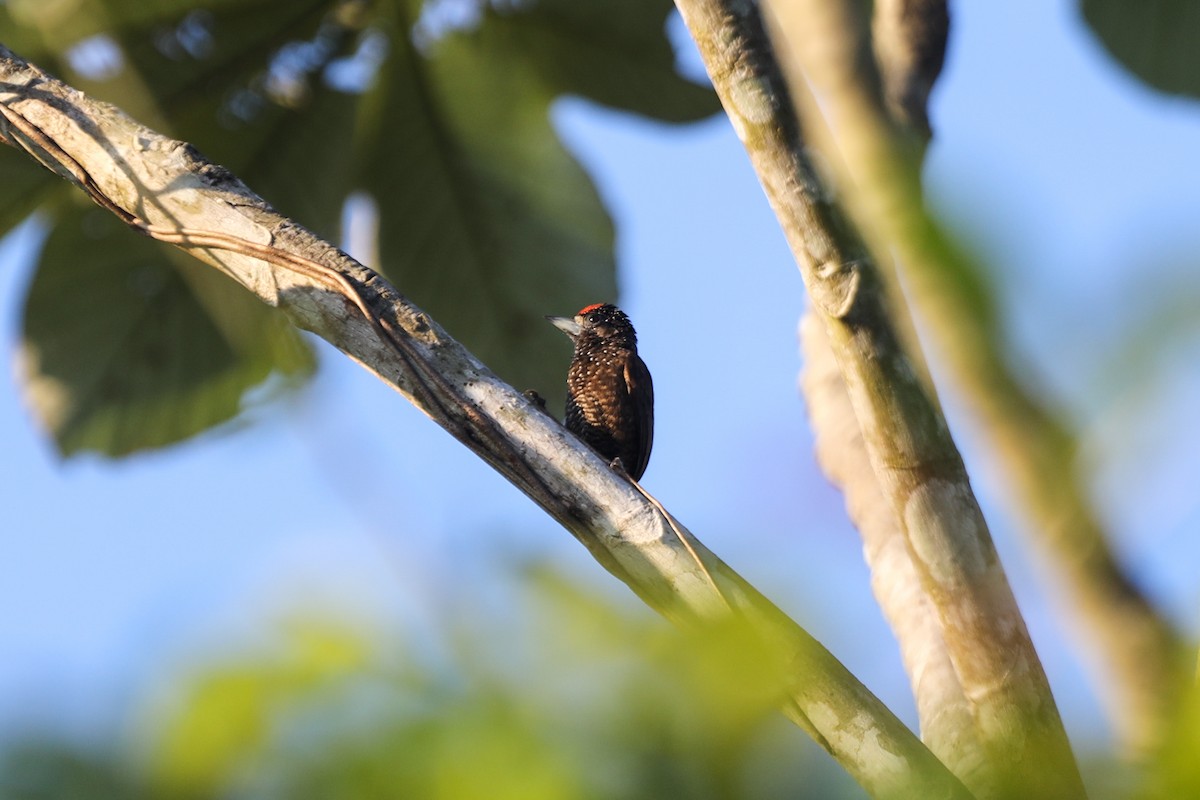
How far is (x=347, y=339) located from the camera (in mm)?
2523

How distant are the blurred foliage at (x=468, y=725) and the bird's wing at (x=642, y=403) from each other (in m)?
3.70

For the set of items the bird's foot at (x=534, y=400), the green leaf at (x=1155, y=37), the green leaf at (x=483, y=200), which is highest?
the green leaf at (x=483, y=200)

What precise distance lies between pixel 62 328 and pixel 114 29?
1092mm

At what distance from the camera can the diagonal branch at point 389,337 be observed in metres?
2.19

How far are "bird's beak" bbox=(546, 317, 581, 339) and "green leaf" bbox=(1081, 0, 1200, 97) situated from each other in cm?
204

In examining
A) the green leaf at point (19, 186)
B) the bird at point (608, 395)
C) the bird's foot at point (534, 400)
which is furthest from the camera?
the bird at point (608, 395)

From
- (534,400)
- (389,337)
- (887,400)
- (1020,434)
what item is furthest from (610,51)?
(1020,434)

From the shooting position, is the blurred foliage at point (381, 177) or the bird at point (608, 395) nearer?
the blurred foliage at point (381, 177)

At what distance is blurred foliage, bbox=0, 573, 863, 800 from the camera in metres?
0.80

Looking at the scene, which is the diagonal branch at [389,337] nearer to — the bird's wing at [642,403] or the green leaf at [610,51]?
the green leaf at [610,51]

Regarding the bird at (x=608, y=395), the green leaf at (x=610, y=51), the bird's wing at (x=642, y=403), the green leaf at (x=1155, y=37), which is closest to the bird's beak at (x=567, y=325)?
the bird at (x=608, y=395)

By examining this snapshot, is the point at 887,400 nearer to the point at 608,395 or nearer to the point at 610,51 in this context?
the point at 608,395

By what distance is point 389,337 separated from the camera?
2.46m

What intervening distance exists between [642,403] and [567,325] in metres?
0.41
